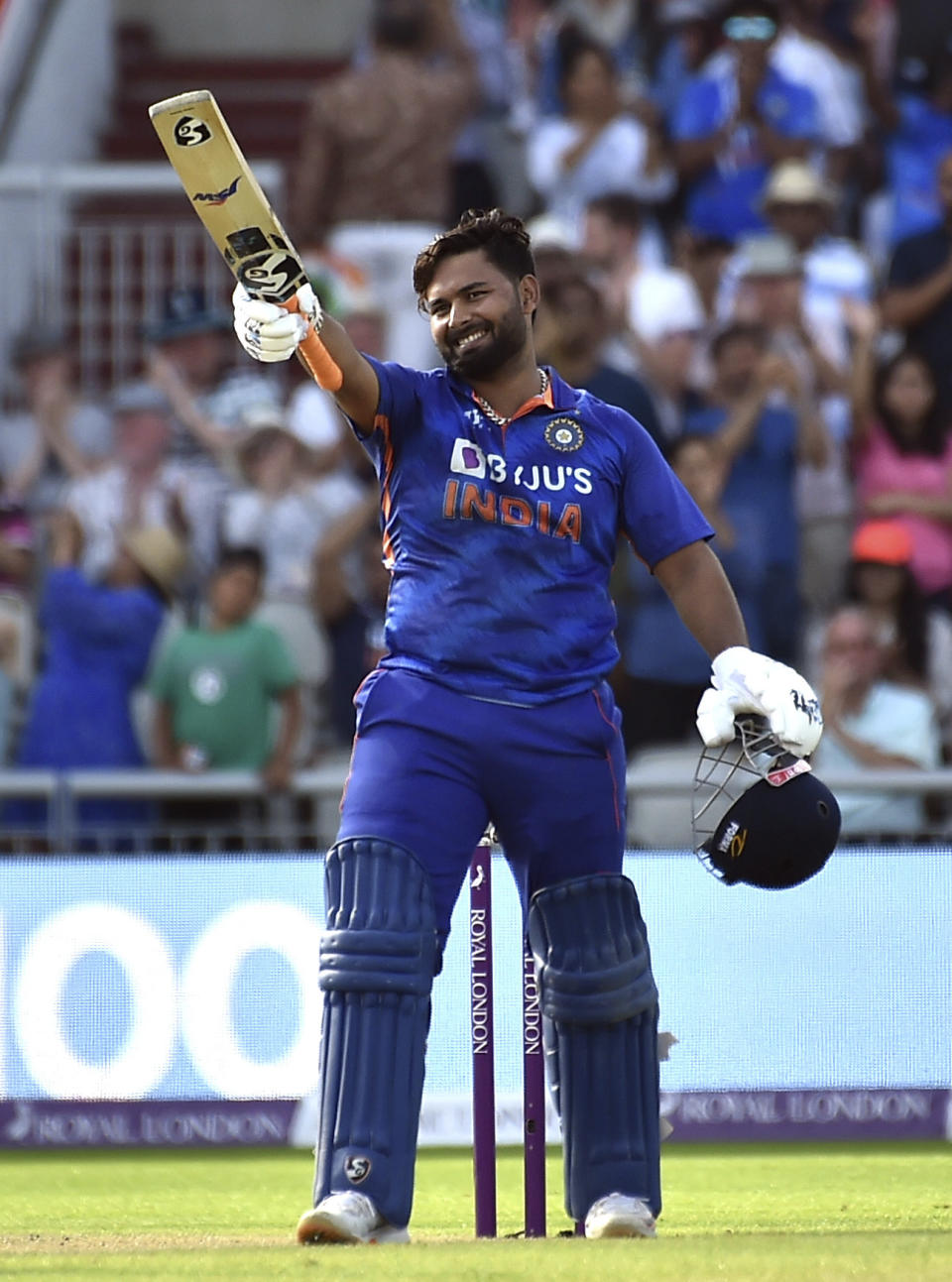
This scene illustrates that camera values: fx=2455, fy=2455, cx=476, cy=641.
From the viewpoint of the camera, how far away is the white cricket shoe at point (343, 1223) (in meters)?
4.99

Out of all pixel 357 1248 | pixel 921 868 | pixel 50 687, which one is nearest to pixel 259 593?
pixel 50 687

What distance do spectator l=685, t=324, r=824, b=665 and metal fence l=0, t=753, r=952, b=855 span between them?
156 centimetres

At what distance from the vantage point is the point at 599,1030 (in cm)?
540

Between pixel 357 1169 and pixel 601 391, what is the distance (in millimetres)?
6209

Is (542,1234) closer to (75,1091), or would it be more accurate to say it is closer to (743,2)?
(75,1091)

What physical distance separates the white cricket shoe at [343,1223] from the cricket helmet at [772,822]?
107 cm

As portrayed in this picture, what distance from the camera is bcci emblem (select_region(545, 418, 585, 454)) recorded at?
5.49 meters

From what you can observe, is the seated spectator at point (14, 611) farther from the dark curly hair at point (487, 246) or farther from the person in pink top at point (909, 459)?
the dark curly hair at point (487, 246)

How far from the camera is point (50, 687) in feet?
35.6

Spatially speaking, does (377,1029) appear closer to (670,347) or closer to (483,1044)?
(483,1044)

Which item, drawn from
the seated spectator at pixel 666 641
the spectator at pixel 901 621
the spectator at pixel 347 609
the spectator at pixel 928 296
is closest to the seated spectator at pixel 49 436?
the spectator at pixel 347 609

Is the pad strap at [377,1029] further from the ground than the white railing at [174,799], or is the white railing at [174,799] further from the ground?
the white railing at [174,799]

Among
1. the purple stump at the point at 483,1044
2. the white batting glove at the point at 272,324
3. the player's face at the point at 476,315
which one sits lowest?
the purple stump at the point at 483,1044

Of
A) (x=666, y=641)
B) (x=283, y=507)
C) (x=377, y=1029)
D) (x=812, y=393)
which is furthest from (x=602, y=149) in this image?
(x=377, y=1029)
